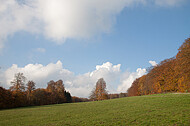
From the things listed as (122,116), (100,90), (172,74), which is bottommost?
(122,116)

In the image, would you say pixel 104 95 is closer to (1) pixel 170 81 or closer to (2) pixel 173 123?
(1) pixel 170 81

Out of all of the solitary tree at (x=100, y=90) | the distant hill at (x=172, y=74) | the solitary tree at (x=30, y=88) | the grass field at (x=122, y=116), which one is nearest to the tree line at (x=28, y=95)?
the solitary tree at (x=30, y=88)

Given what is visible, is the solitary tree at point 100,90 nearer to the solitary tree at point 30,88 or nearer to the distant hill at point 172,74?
the distant hill at point 172,74

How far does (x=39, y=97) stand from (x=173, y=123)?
85.9 meters

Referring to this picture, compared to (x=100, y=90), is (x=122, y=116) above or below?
below

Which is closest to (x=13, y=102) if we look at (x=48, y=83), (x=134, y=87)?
(x=48, y=83)

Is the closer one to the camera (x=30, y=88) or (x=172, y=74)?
(x=172, y=74)

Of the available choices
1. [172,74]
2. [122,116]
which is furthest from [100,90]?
[122,116]

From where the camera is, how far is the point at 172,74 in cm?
5578

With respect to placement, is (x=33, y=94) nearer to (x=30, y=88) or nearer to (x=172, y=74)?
(x=30, y=88)

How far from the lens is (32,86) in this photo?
74438 mm

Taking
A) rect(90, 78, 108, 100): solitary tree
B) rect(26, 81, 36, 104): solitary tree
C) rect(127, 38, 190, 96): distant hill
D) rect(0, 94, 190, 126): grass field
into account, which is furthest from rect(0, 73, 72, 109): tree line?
rect(127, 38, 190, 96): distant hill

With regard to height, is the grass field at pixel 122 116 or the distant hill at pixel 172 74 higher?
the distant hill at pixel 172 74

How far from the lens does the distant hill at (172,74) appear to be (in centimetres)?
3281
